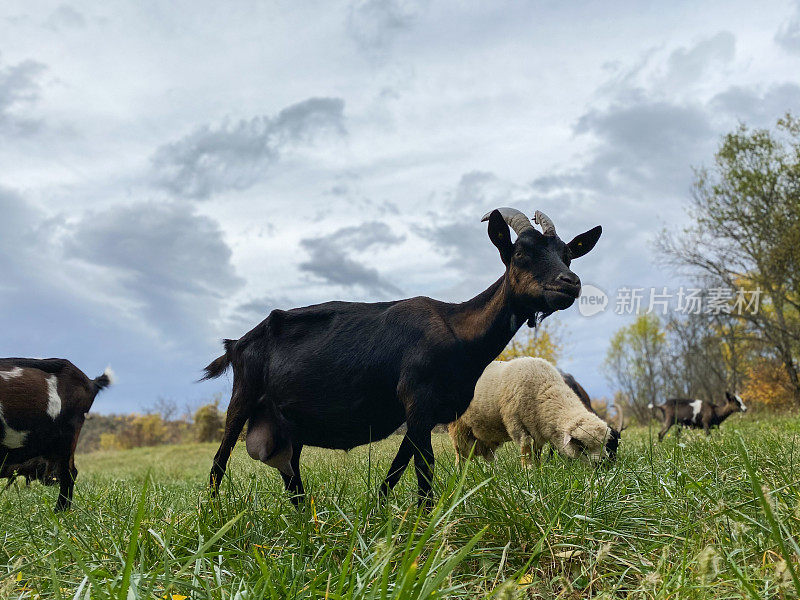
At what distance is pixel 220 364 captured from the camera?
5.60m

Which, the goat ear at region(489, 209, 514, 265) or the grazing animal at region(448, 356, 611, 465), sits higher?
the goat ear at region(489, 209, 514, 265)

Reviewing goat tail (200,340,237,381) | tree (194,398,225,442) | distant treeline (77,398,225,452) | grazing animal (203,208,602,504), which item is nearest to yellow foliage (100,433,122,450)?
distant treeline (77,398,225,452)

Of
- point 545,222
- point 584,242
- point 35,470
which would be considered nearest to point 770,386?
point 584,242

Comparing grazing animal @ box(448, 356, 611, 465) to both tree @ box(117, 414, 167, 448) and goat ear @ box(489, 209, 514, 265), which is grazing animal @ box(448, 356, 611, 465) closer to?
goat ear @ box(489, 209, 514, 265)

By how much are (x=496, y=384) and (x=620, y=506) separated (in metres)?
4.65

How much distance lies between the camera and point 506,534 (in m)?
3.12

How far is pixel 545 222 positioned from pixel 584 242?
48 centimetres

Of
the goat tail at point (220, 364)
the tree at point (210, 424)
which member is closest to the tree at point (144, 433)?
the tree at point (210, 424)

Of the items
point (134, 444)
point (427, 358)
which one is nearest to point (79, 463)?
point (134, 444)

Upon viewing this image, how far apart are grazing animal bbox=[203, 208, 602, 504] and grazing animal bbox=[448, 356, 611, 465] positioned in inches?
98.3

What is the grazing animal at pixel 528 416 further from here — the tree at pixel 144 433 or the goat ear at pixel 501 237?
the tree at pixel 144 433

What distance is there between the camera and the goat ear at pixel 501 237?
4629 mm

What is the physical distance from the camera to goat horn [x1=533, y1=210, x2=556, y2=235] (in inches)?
186

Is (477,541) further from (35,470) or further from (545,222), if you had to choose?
(35,470)
